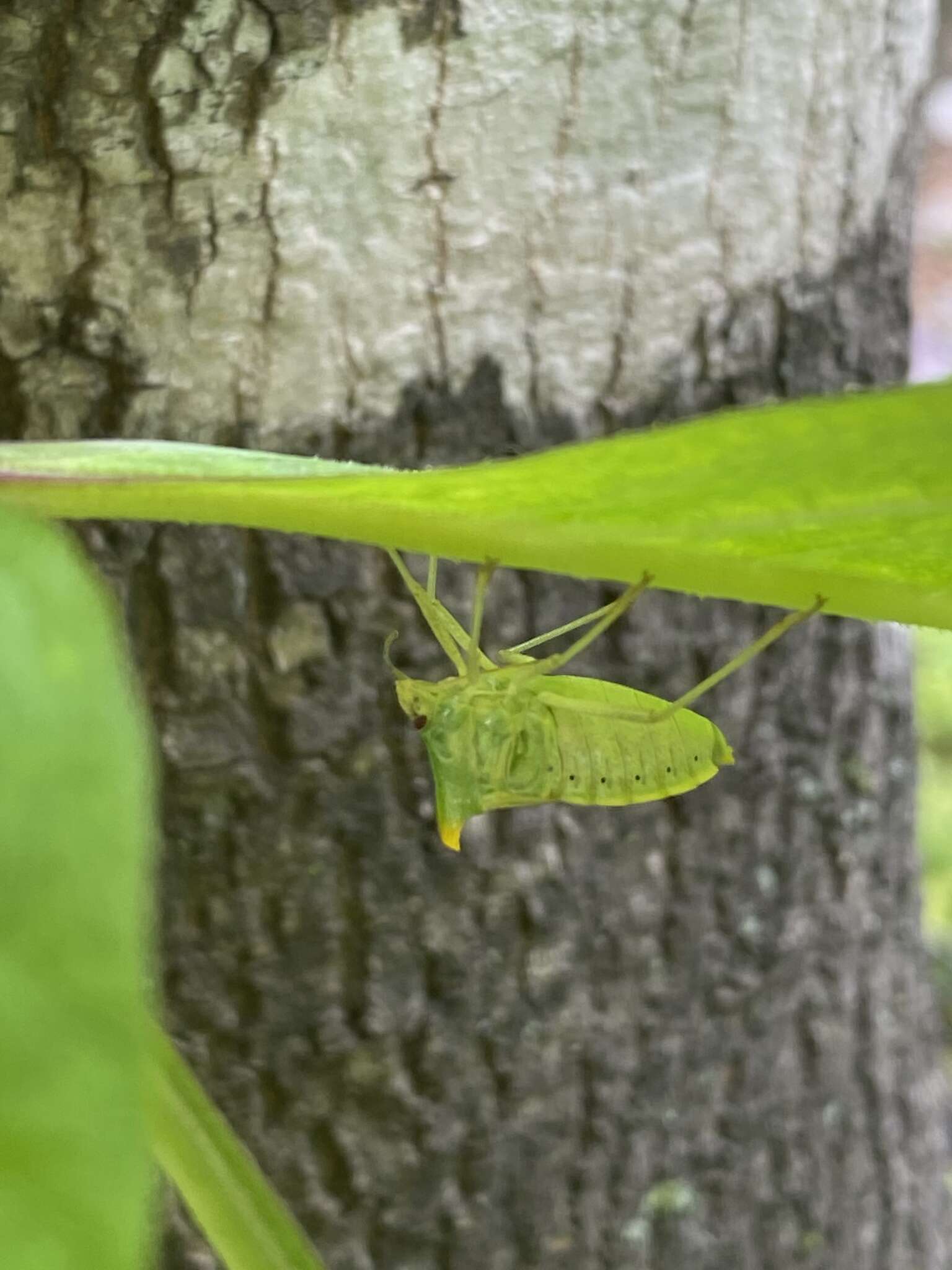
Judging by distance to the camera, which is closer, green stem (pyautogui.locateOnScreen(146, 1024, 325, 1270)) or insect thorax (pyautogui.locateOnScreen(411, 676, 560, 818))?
green stem (pyautogui.locateOnScreen(146, 1024, 325, 1270))

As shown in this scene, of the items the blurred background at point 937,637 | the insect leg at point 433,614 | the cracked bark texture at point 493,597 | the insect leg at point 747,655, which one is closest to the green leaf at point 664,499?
the insect leg at point 747,655

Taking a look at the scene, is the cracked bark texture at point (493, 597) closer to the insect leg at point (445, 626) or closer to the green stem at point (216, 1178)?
the insect leg at point (445, 626)

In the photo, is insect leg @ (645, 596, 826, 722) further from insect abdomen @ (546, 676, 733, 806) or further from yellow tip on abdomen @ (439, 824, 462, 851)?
yellow tip on abdomen @ (439, 824, 462, 851)

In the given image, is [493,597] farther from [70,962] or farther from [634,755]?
[70,962]

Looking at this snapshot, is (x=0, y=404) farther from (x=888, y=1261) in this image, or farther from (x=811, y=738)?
(x=888, y=1261)

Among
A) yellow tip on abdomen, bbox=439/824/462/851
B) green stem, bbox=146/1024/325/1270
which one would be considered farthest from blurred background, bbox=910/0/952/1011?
green stem, bbox=146/1024/325/1270

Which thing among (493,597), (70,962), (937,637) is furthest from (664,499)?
(937,637)
